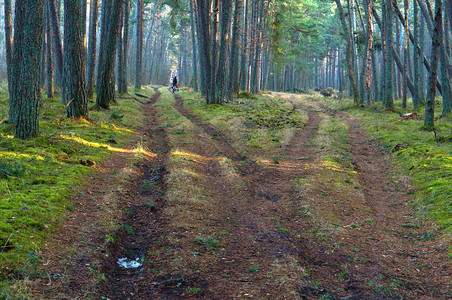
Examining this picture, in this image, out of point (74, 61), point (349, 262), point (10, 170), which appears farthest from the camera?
point (74, 61)

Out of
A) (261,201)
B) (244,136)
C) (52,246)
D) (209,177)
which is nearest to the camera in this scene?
(52,246)

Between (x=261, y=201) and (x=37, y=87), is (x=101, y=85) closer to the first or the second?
(x=37, y=87)

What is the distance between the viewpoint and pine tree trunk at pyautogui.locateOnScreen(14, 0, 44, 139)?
840 centimetres

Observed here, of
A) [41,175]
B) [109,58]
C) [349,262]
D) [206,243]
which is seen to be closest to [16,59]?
[41,175]

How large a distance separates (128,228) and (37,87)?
536cm

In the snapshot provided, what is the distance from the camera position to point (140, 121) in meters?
15.5

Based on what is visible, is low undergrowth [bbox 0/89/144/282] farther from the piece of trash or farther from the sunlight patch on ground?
the sunlight patch on ground

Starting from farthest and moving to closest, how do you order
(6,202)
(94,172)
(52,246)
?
1. (94,172)
2. (6,202)
3. (52,246)

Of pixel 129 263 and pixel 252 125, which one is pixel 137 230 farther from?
pixel 252 125

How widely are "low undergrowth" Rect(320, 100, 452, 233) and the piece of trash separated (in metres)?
5.03

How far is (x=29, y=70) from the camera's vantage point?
8.49 m

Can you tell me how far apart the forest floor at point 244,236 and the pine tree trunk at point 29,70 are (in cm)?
227

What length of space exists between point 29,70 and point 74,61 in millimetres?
3814

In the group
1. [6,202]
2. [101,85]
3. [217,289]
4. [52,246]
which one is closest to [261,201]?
[217,289]
